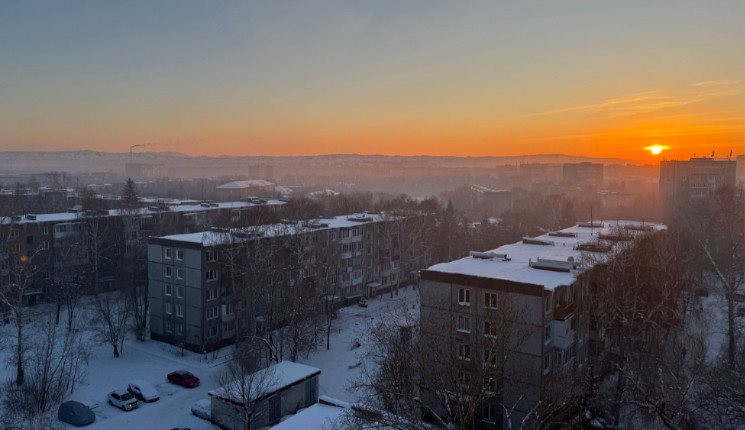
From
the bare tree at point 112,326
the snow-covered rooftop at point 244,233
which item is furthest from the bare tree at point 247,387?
the snow-covered rooftop at point 244,233

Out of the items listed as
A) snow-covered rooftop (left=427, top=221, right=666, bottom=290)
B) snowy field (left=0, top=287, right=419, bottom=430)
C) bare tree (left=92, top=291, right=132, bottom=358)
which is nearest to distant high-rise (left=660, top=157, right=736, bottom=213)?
snow-covered rooftop (left=427, top=221, right=666, bottom=290)

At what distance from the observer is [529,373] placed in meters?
18.2

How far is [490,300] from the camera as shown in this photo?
62.8ft

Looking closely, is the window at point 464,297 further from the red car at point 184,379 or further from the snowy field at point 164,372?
the red car at point 184,379

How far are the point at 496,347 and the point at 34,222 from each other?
37.9 meters

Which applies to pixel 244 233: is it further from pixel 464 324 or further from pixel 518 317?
pixel 518 317

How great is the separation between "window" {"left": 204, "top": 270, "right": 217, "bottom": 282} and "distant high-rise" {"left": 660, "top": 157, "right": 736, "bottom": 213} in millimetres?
71725

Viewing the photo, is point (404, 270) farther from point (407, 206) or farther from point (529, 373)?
point (529, 373)

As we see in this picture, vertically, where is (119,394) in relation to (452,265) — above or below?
below

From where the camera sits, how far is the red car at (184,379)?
23828mm

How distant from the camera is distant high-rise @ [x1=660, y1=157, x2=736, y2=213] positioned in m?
79.4

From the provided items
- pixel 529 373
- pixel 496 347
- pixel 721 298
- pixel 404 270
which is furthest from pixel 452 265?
pixel 721 298

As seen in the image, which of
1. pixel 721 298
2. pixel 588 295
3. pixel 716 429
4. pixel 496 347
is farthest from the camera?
pixel 721 298

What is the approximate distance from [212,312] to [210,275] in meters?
2.03
